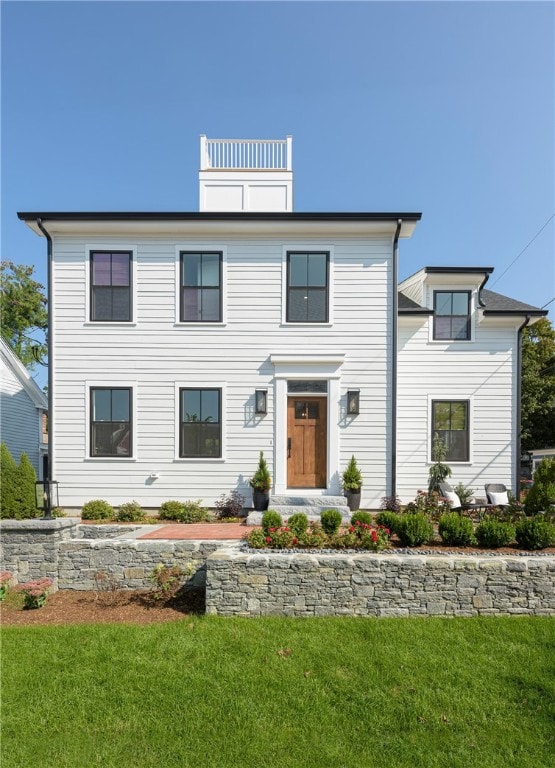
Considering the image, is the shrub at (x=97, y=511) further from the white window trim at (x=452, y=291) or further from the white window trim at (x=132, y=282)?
the white window trim at (x=452, y=291)

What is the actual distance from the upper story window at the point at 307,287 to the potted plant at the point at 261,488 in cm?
360

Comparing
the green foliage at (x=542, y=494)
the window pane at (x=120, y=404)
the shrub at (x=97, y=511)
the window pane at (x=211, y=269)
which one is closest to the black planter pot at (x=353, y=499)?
the green foliage at (x=542, y=494)

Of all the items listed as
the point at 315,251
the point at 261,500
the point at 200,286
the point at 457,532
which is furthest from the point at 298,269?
the point at 457,532

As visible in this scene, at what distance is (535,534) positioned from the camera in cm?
562

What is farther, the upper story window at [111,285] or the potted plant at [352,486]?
the upper story window at [111,285]

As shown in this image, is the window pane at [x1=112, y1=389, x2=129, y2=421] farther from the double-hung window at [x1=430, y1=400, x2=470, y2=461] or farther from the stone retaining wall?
the double-hung window at [x1=430, y1=400, x2=470, y2=461]

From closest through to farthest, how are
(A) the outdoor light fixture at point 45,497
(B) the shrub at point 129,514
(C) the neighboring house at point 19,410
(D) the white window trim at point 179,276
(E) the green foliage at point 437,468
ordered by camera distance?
(A) the outdoor light fixture at point 45,497 < (B) the shrub at point 129,514 < (D) the white window trim at point 179,276 < (E) the green foliage at point 437,468 < (C) the neighboring house at point 19,410

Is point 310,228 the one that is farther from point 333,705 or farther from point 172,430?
point 333,705

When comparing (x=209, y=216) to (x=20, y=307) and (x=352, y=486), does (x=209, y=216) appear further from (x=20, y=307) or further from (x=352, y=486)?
(x=20, y=307)

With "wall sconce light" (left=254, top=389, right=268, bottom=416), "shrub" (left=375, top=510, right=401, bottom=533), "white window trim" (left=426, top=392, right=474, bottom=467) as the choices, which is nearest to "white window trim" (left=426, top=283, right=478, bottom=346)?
"white window trim" (left=426, top=392, right=474, bottom=467)

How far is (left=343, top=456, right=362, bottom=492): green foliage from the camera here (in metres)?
8.80

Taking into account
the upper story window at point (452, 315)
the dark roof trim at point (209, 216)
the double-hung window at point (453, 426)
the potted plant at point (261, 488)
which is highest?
the dark roof trim at point (209, 216)

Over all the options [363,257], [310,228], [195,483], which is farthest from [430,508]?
[310,228]

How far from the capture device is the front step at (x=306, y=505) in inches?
331
